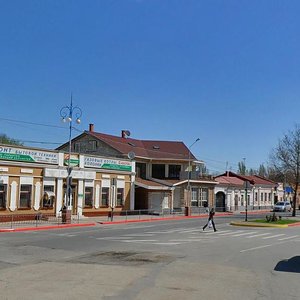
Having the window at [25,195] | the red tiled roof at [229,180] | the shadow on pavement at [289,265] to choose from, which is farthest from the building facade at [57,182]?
the red tiled roof at [229,180]

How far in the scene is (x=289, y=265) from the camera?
46.5ft

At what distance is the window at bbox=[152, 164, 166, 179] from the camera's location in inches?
2293

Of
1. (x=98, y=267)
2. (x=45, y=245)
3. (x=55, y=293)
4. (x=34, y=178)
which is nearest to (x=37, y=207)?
(x=34, y=178)

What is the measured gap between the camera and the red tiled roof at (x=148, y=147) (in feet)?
180

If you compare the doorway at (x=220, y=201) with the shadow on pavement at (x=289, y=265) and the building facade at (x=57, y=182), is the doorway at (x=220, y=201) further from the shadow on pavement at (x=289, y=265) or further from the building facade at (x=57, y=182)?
the shadow on pavement at (x=289, y=265)

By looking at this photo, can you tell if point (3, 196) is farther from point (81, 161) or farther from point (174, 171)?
point (174, 171)

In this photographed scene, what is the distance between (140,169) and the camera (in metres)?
56.1

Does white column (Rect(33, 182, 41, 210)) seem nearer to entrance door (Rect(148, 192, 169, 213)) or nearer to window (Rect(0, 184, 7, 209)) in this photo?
window (Rect(0, 184, 7, 209))

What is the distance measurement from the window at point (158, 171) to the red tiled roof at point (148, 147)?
1.39 m

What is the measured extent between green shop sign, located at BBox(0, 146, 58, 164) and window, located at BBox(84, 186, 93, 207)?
5020mm

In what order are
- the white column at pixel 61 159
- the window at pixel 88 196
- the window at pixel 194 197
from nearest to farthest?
the white column at pixel 61 159 → the window at pixel 88 196 → the window at pixel 194 197

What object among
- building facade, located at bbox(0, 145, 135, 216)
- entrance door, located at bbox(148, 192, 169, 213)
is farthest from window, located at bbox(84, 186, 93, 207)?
entrance door, located at bbox(148, 192, 169, 213)

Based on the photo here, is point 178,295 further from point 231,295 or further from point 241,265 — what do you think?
point 241,265

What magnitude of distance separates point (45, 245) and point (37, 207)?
18.7 m
